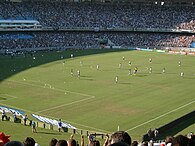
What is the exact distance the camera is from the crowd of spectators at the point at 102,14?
90.4 meters

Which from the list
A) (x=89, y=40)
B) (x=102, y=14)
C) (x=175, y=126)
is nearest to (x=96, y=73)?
(x=175, y=126)

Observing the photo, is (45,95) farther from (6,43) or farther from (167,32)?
(167,32)

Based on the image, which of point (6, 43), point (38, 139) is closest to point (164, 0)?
point (6, 43)

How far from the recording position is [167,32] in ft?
311

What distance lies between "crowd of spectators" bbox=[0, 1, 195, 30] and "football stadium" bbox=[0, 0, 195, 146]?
28 cm

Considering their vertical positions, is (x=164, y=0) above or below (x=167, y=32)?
above

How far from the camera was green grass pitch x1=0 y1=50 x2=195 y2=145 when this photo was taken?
1190 inches

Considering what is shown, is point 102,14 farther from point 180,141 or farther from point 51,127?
point 180,141

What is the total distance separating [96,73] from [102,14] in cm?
4984

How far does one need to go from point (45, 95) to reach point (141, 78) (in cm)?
1567

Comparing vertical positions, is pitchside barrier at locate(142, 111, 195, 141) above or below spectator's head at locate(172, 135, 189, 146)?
below

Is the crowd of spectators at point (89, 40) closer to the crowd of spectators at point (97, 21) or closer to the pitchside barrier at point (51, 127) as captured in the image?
the crowd of spectators at point (97, 21)

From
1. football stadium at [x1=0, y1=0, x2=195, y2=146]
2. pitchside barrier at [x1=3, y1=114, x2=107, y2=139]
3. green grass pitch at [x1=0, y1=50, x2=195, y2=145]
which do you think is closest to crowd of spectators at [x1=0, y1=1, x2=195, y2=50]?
football stadium at [x1=0, y1=0, x2=195, y2=146]

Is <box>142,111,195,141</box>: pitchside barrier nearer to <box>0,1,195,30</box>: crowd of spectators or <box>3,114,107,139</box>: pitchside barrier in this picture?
<box>3,114,107,139</box>: pitchside barrier
